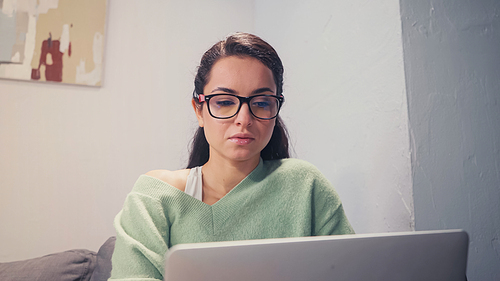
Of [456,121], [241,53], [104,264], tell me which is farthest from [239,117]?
[104,264]

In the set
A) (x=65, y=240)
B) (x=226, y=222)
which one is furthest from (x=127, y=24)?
(x=226, y=222)

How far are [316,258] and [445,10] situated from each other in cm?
96

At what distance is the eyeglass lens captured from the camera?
78 centimetres

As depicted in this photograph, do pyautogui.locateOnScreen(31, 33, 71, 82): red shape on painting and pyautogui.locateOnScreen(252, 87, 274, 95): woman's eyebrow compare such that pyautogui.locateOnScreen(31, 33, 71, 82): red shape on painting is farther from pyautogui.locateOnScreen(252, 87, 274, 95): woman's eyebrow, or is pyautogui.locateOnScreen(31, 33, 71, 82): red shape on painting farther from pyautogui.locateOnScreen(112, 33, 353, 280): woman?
pyautogui.locateOnScreen(252, 87, 274, 95): woman's eyebrow

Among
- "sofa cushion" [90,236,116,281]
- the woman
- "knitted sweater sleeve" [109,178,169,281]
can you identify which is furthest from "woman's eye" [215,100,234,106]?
"sofa cushion" [90,236,116,281]

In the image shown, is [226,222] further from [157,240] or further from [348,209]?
[348,209]

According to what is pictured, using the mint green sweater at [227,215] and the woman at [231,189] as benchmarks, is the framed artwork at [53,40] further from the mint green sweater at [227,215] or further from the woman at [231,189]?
the mint green sweater at [227,215]

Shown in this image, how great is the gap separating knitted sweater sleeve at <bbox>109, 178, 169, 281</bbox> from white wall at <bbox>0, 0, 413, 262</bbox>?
67 centimetres

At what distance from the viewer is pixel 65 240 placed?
5.30 feet

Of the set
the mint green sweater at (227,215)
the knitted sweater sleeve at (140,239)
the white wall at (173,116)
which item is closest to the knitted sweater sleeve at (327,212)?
the mint green sweater at (227,215)

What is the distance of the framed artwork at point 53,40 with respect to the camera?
5.27 feet

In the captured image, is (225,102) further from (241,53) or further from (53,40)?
(53,40)

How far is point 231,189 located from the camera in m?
0.86

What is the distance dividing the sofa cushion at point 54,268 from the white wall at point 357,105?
3.41 ft
